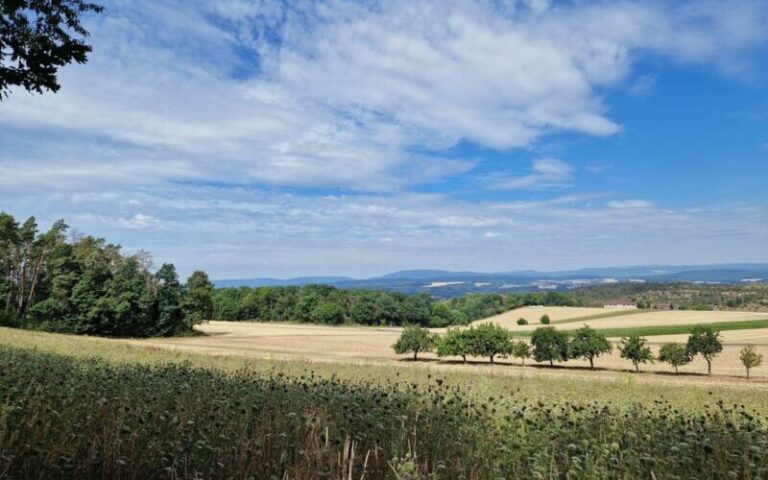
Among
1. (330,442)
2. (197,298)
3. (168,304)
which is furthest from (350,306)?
(330,442)

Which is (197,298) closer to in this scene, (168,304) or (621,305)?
(168,304)

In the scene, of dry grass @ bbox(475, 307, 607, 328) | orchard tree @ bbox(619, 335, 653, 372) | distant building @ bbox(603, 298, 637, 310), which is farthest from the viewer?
distant building @ bbox(603, 298, 637, 310)

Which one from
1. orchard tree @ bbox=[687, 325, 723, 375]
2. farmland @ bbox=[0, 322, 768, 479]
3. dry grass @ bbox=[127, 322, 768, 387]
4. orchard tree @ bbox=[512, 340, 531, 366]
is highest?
farmland @ bbox=[0, 322, 768, 479]

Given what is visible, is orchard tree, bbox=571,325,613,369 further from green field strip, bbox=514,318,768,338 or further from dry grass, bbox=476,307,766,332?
dry grass, bbox=476,307,766,332

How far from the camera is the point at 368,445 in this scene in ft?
18.7

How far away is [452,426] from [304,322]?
439 ft

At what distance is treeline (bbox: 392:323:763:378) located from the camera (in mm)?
47312

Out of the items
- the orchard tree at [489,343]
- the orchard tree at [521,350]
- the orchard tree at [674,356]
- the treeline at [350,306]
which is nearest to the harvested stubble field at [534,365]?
the orchard tree at [521,350]

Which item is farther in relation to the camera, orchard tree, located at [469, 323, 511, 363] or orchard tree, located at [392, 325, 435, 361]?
orchard tree, located at [392, 325, 435, 361]

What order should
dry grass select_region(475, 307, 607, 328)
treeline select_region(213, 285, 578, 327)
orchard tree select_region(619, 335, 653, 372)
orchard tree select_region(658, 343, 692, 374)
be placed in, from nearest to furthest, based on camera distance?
orchard tree select_region(658, 343, 692, 374)
orchard tree select_region(619, 335, 653, 372)
dry grass select_region(475, 307, 607, 328)
treeline select_region(213, 285, 578, 327)

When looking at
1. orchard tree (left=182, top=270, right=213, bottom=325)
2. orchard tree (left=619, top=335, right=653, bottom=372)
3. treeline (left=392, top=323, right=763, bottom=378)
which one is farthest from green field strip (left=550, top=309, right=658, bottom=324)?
orchard tree (left=182, top=270, right=213, bottom=325)

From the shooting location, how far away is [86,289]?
80.1m

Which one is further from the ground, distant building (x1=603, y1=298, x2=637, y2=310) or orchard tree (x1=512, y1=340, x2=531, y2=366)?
distant building (x1=603, y1=298, x2=637, y2=310)

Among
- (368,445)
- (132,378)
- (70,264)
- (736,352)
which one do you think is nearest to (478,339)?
(736,352)
